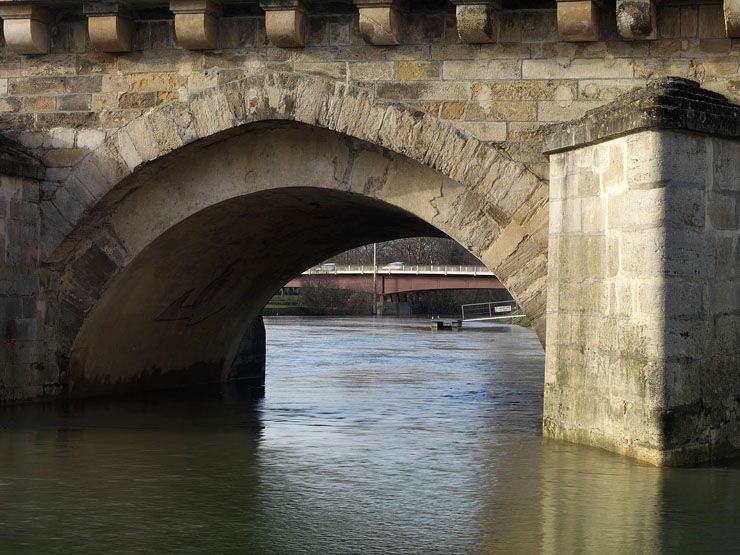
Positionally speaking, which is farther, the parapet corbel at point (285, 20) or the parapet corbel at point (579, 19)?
the parapet corbel at point (285, 20)

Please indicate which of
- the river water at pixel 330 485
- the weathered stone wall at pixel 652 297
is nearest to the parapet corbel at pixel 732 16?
the weathered stone wall at pixel 652 297

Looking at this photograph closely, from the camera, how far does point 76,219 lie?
10.6 m

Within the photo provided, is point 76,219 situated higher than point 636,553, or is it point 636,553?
point 76,219

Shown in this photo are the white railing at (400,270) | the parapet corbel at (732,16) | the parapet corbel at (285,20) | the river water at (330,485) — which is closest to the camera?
the river water at (330,485)

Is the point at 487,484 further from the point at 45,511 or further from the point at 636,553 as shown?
the point at 45,511

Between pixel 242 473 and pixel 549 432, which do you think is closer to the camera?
pixel 242 473

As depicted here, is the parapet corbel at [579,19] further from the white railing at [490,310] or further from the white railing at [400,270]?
the white railing at [490,310]

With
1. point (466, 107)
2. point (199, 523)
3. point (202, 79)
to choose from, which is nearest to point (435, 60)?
point (466, 107)

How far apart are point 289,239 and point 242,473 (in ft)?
17.5

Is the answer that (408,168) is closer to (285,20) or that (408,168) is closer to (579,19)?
(285,20)

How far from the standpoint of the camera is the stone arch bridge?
7.80m

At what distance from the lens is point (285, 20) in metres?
9.68

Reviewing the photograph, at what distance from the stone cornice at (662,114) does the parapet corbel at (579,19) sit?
0.91 meters

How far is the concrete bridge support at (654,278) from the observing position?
25.0 ft
